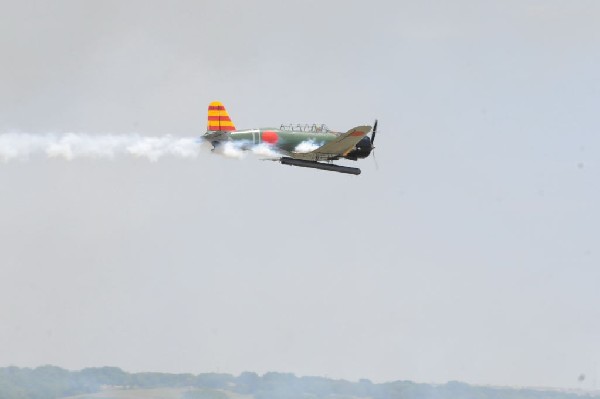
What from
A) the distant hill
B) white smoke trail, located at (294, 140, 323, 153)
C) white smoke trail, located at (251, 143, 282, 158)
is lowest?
the distant hill

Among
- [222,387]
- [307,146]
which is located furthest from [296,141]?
[222,387]

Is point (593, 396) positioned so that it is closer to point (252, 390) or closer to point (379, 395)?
point (379, 395)

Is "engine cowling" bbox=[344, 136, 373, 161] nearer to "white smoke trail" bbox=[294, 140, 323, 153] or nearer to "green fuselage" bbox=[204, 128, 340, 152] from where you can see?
"green fuselage" bbox=[204, 128, 340, 152]

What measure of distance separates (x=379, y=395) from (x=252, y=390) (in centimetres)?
1397

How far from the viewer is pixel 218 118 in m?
98.7

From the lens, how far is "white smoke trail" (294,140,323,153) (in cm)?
9938

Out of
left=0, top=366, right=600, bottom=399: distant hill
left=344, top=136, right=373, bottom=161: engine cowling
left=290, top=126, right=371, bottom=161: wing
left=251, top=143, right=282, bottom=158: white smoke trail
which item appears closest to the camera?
left=251, top=143, right=282, bottom=158: white smoke trail

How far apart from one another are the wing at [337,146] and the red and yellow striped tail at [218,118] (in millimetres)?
5133

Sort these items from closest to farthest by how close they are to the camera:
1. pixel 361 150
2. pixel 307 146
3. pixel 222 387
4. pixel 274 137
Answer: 1. pixel 274 137
2. pixel 307 146
3. pixel 361 150
4. pixel 222 387

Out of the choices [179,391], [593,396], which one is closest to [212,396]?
[179,391]

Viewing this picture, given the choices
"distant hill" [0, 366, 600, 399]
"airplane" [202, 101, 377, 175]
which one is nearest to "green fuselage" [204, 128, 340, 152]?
"airplane" [202, 101, 377, 175]

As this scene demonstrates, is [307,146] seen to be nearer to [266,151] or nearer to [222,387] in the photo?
→ [266,151]

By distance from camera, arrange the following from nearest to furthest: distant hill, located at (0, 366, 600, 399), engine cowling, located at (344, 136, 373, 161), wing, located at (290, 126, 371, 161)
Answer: wing, located at (290, 126, 371, 161)
engine cowling, located at (344, 136, 373, 161)
distant hill, located at (0, 366, 600, 399)

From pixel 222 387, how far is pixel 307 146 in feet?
180
